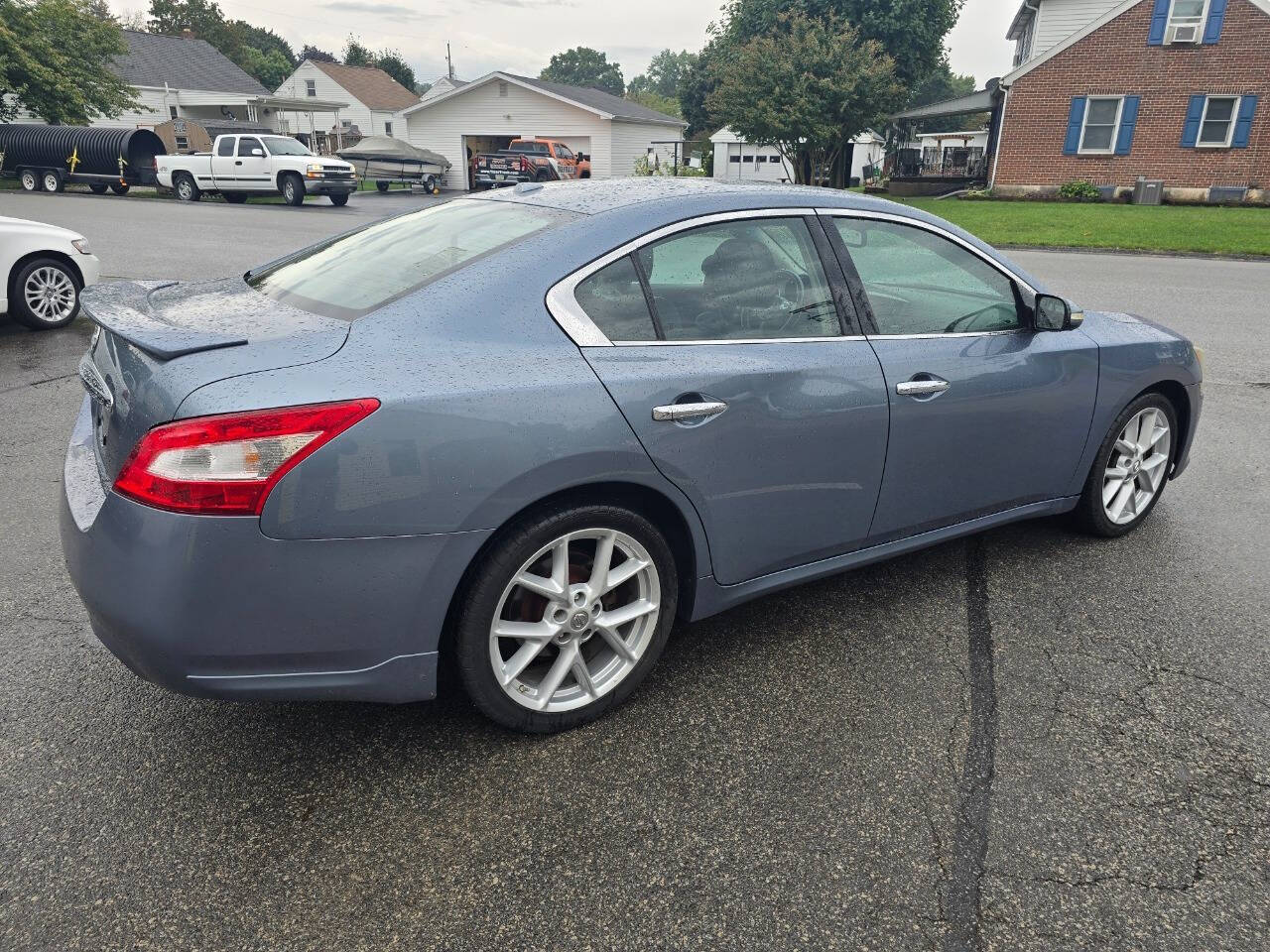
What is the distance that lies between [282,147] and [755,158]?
31.2 metres

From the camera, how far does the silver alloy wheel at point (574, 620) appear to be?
264 cm

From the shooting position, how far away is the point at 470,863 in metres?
2.29

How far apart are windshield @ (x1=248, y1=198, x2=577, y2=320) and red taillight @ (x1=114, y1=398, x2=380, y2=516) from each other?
0.52 m

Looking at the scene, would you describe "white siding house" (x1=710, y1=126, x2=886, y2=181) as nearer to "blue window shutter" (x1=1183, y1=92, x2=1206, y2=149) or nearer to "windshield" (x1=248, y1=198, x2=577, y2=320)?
"blue window shutter" (x1=1183, y1=92, x2=1206, y2=149)

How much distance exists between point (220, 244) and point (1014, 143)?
22.8 metres

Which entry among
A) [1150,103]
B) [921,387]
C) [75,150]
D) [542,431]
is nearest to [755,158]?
[1150,103]

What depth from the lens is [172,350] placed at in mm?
2334

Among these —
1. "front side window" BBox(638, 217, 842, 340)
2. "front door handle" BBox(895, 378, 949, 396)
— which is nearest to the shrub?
"front door handle" BBox(895, 378, 949, 396)

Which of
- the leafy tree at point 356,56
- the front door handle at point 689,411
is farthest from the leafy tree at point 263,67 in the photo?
the front door handle at point 689,411

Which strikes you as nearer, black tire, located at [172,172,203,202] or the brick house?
the brick house

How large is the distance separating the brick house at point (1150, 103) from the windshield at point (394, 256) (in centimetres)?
2821

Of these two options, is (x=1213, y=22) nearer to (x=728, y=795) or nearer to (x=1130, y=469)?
(x=1130, y=469)

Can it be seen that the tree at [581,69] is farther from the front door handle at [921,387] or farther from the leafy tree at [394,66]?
the front door handle at [921,387]

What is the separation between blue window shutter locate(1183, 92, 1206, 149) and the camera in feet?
84.7
